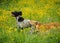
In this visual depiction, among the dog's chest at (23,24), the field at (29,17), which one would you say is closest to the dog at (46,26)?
the field at (29,17)

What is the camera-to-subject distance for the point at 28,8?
16156 mm

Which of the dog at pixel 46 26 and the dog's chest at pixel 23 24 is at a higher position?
the dog at pixel 46 26

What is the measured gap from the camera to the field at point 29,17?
959 cm

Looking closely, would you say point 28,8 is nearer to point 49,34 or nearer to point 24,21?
point 24,21

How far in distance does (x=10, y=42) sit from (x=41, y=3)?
856 cm

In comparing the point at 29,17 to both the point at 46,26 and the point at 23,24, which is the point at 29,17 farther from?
the point at 46,26

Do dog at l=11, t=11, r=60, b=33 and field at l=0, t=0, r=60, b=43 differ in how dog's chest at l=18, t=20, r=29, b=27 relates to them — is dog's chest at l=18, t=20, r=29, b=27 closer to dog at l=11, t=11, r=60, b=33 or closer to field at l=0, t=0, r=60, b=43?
dog at l=11, t=11, r=60, b=33

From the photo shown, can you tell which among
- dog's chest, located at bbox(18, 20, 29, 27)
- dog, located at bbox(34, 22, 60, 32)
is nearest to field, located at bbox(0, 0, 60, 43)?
dog's chest, located at bbox(18, 20, 29, 27)

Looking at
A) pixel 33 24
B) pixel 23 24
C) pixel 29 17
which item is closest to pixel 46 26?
pixel 33 24

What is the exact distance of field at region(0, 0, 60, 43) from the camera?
959cm

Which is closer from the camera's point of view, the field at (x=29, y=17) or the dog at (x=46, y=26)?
the field at (x=29, y=17)

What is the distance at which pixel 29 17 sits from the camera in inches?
549

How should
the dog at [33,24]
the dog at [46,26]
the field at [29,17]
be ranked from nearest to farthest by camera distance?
1. the field at [29,17]
2. the dog at [46,26]
3. the dog at [33,24]

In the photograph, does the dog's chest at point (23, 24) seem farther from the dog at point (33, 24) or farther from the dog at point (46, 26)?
the dog at point (46, 26)
